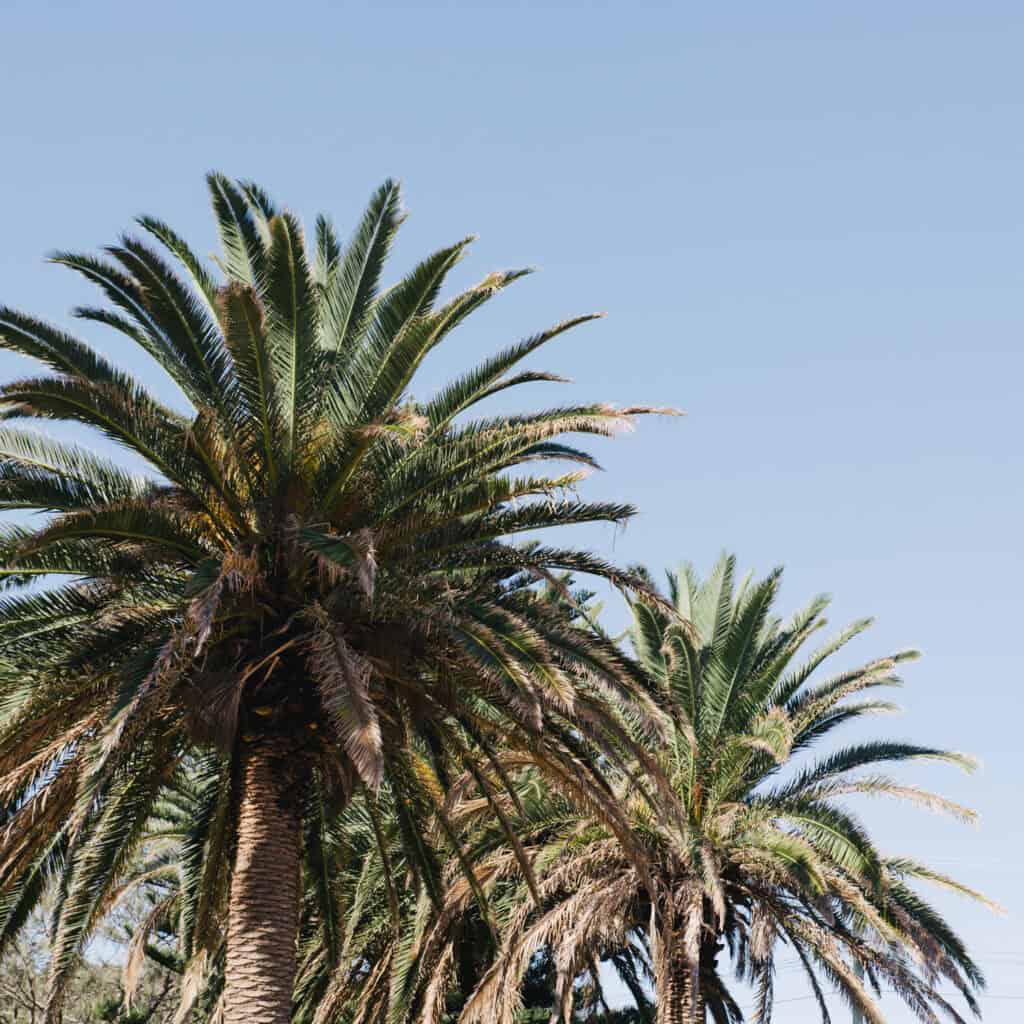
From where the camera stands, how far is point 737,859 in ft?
64.0

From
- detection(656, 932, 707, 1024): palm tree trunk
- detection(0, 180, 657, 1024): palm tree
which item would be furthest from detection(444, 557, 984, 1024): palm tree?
detection(0, 180, 657, 1024): palm tree

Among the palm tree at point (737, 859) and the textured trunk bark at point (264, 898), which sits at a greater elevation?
the palm tree at point (737, 859)

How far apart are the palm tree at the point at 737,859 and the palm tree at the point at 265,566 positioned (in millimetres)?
5462

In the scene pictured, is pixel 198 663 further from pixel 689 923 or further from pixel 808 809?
pixel 808 809

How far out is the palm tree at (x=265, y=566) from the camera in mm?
12039

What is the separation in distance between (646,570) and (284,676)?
27.3 ft

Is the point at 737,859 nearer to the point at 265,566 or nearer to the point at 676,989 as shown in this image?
the point at 676,989

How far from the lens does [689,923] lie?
18266 mm

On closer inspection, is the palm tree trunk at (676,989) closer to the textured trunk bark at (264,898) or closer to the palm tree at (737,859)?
the palm tree at (737,859)

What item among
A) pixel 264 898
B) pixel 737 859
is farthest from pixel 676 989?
pixel 264 898

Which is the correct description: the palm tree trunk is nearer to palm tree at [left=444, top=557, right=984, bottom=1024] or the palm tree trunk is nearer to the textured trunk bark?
palm tree at [left=444, top=557, right=984, bottom=1024]

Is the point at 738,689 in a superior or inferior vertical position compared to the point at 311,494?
superior

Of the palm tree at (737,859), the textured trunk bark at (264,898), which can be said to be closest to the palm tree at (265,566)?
the textured trunk bark at (264,898)

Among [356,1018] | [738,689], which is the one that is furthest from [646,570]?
[356,1018]
